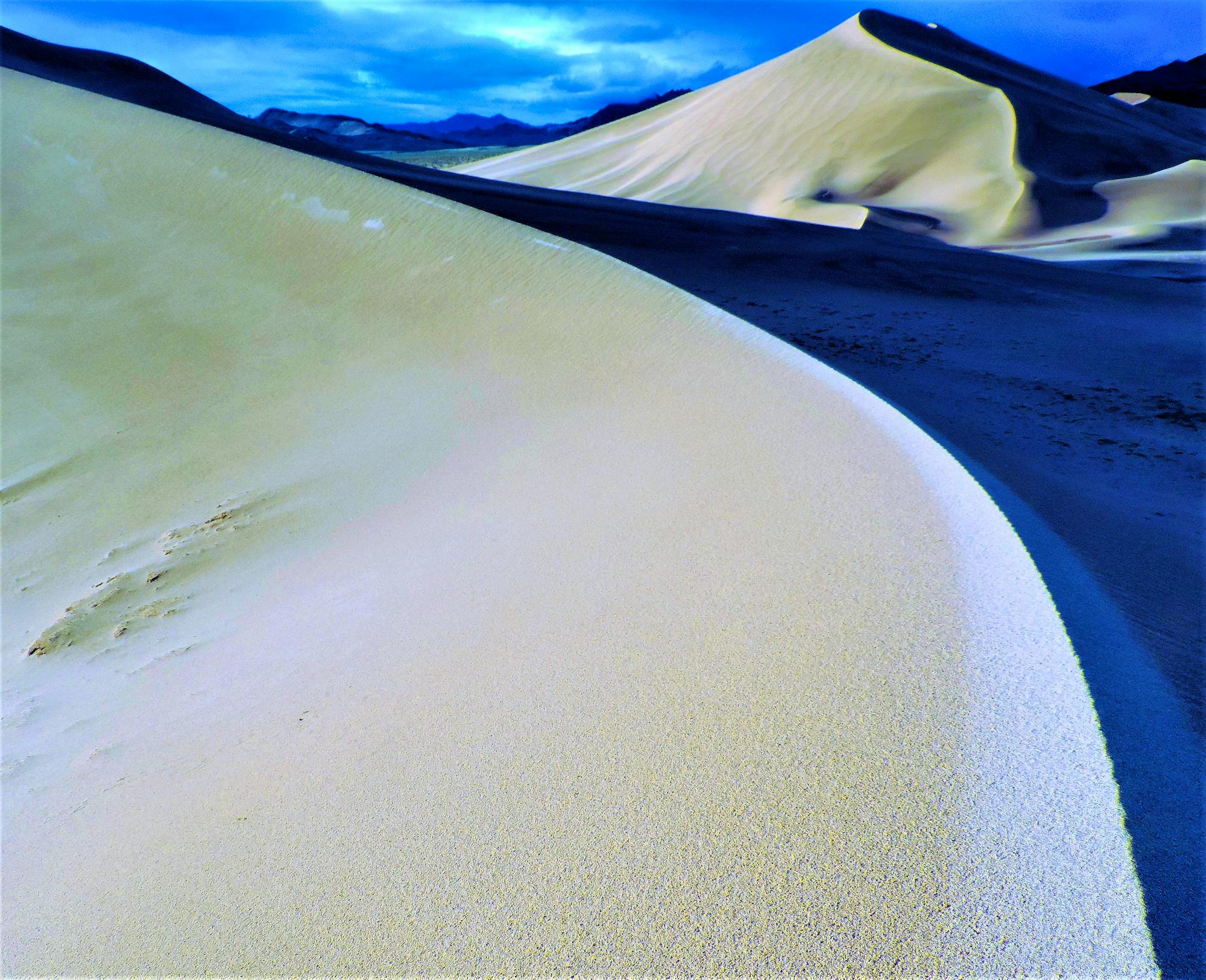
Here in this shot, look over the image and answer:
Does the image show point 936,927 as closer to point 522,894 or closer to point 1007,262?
point 522,894

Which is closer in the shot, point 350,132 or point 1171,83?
point 1171,83

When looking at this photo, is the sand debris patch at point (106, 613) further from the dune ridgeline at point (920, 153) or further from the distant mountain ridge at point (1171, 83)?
the distant mountain ridge at point (1171, 83)

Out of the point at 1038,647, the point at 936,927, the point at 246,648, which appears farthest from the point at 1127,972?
the point at 246,648

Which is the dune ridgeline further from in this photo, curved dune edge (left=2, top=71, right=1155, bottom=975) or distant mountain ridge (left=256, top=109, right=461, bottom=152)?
distant mountain ridge (left=256, top=109, right=461, bottom=152)

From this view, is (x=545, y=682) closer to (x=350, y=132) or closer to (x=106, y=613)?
(x=106, y=613)

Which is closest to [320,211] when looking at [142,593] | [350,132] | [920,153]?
[142,593]
